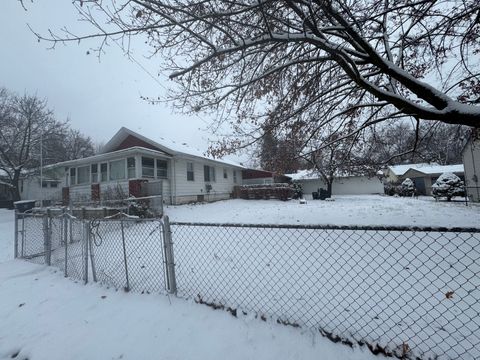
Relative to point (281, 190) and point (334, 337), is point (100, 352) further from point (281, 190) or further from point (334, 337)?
point (281, 190)

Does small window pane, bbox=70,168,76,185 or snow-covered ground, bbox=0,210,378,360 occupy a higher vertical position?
small window pane, bbox=70,168,76,185

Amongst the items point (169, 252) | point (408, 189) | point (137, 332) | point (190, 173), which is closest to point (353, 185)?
point (408, 189)

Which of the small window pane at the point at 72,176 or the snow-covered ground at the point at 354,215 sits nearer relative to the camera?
the snow-covered ground at the point at 354,215

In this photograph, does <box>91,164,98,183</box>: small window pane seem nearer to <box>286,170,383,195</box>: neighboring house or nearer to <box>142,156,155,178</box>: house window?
<box>142,156,155,178</box>: house window

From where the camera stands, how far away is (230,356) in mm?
→ 2248

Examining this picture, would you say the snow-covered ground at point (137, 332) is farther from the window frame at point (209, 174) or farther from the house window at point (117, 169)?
the window frame at point (209, 174)

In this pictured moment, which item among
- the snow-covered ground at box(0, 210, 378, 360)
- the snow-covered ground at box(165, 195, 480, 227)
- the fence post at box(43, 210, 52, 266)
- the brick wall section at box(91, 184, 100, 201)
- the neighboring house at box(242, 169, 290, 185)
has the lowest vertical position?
the snow-covered ground at box(0, 210, 378, 360)

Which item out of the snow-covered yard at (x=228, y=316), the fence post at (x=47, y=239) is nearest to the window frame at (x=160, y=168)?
the fence post at (x=47, y=239)

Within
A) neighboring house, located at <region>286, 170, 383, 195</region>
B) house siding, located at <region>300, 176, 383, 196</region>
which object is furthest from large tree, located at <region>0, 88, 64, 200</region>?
house siding, located at <region>300, 176, 383, 196</region>

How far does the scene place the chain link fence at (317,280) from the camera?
7.88 feet

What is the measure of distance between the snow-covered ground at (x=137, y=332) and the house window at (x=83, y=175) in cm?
1443

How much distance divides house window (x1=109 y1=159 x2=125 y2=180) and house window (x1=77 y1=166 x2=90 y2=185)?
2.67m

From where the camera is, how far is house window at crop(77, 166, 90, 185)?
1645cm

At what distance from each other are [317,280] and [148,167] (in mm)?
13207
